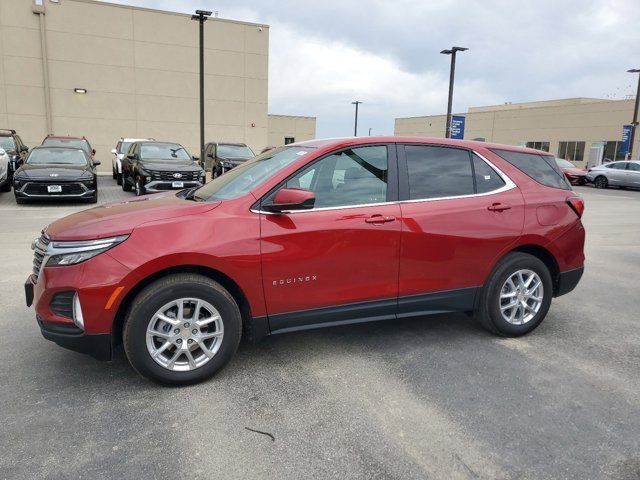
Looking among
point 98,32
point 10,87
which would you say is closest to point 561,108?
point 98,32

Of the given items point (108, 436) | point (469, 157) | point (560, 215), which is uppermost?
point (469, 157)

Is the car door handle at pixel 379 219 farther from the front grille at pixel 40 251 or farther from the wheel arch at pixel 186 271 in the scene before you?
the front grille at pixel 40 251

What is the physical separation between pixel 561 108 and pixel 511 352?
4245 centimetres

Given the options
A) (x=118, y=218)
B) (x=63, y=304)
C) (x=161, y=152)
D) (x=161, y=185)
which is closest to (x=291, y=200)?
(x=118, y=218)

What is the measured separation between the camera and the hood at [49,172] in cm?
1246

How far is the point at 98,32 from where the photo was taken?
25172 mm

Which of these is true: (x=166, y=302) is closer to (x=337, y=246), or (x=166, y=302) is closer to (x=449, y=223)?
(x=337, y=246)

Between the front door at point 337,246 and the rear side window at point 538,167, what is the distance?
1229 mm

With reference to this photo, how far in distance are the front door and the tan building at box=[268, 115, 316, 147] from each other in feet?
144

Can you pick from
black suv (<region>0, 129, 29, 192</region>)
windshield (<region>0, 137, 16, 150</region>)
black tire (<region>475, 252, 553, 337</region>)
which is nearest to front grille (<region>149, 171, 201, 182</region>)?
black suv (<region>0, 129, 29, 192</region>)

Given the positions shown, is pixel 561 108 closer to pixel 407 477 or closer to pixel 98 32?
pixel 98 32

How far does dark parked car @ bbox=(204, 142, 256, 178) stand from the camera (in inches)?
724

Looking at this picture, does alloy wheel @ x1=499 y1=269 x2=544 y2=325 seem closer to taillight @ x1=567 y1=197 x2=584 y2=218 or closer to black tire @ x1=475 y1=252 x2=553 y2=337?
black tire @ x1=475 y1=252 x2=553 y2=337

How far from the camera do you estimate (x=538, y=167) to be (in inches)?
182
